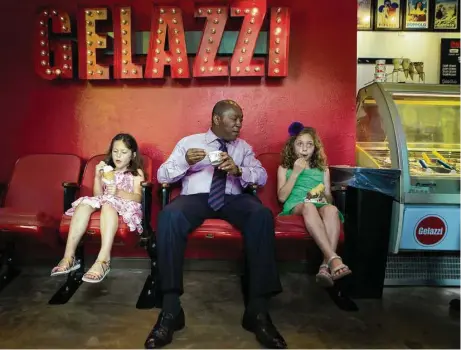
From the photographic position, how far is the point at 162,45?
3.49 metres

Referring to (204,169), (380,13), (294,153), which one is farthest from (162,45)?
(380,13)

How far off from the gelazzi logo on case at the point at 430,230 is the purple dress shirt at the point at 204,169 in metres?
1.13

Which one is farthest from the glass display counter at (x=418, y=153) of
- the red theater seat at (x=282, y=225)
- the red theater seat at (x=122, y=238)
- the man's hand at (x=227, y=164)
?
the red theater seat at (x=122, y=238)

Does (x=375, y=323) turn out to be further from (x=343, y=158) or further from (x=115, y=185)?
(x=115, y=185)

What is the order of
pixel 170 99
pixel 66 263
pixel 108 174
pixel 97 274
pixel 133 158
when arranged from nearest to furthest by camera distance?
pixel 97 274
pixel 66 263
pixel 108 174
pixel 133 158
pixel 170 99

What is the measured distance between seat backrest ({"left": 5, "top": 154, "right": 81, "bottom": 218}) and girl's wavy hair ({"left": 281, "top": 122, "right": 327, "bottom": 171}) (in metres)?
1.66

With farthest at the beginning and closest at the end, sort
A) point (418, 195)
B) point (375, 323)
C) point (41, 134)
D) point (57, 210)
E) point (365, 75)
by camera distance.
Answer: point (365, 75) < point (41, 134) < point (57, 210) < point (418, 195) < point (375, 323)

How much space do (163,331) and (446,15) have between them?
489 cm

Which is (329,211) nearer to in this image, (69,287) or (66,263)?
(66,263)

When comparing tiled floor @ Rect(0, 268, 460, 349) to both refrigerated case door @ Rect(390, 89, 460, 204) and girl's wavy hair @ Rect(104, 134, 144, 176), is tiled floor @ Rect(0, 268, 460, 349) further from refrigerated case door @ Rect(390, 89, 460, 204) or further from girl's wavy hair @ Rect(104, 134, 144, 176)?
girl's wavy hair @ Rect(104, 134, 144, 176)

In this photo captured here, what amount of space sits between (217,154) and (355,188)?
1.02 meters

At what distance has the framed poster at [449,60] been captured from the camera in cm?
528

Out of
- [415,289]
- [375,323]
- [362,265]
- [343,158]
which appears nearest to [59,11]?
[343,158]

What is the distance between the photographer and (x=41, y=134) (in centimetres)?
376
